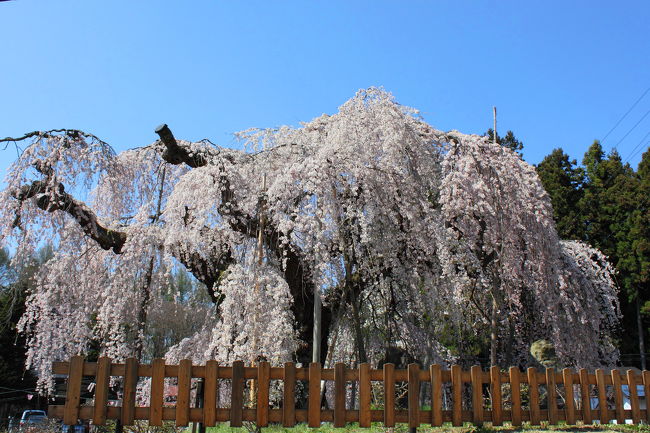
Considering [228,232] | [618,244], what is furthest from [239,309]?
[618,244]

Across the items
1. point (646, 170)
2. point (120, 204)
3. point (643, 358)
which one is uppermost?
point (646, 170)

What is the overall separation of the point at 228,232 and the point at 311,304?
8.81 ft

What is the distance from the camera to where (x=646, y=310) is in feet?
57.7

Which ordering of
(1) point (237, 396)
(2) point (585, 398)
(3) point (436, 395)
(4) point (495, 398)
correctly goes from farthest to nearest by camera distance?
1. (2) point (585, 398)
2. (4) point (495, 398)
3. (3) point (436, 395)
4. (1) point (237, 396)

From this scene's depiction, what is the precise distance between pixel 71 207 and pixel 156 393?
472cm

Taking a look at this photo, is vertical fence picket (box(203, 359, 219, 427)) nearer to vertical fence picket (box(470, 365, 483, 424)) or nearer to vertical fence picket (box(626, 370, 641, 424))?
vertical fence picket (box(470, 365, 483, 424))

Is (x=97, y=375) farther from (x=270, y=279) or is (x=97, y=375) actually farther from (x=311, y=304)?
(x=311, y=304)

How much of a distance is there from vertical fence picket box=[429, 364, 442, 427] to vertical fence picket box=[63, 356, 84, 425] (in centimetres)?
354

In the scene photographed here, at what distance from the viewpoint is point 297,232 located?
8172mm

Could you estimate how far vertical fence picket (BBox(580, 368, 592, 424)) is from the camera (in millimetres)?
6243

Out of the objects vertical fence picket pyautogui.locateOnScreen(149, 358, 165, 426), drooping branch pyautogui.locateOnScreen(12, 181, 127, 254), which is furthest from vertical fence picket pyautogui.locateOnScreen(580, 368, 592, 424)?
drooping branch pyautogui.locateOnScreen(12, 181, 127, 254)

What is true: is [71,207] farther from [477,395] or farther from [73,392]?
[477,395]

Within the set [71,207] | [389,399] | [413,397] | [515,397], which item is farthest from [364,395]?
[71,207]

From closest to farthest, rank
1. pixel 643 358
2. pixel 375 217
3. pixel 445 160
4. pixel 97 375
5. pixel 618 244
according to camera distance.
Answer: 1. pixel 97 375
2. pixel 375 217
3. pixel 445 160
4. pixel 643 358
5. pixel 618 244
